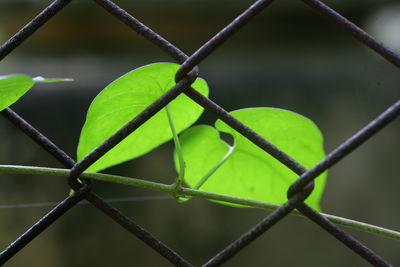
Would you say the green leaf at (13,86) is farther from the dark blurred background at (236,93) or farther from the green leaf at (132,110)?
the dark blurred background at (236,93)

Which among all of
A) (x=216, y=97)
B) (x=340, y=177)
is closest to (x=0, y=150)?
(x=216, y=97)

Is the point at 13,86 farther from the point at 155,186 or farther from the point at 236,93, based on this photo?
the point at 236,93

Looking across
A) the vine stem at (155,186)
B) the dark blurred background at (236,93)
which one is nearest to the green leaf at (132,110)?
the vine stem at (155,186)

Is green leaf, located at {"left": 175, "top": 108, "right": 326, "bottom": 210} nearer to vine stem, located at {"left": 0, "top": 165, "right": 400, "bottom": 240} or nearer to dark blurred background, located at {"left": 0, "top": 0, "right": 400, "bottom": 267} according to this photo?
vine stem, located at {"left": 0, "top": 165, "right": 400, "bottom": 240}

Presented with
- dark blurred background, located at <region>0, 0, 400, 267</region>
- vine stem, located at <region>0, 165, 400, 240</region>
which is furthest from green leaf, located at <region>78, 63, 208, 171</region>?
dark blurred background, located at <region>0, 0, 400, 267</region>

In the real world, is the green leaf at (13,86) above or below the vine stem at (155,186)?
above

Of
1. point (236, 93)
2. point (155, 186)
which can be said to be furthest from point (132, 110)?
point (236, 93)
